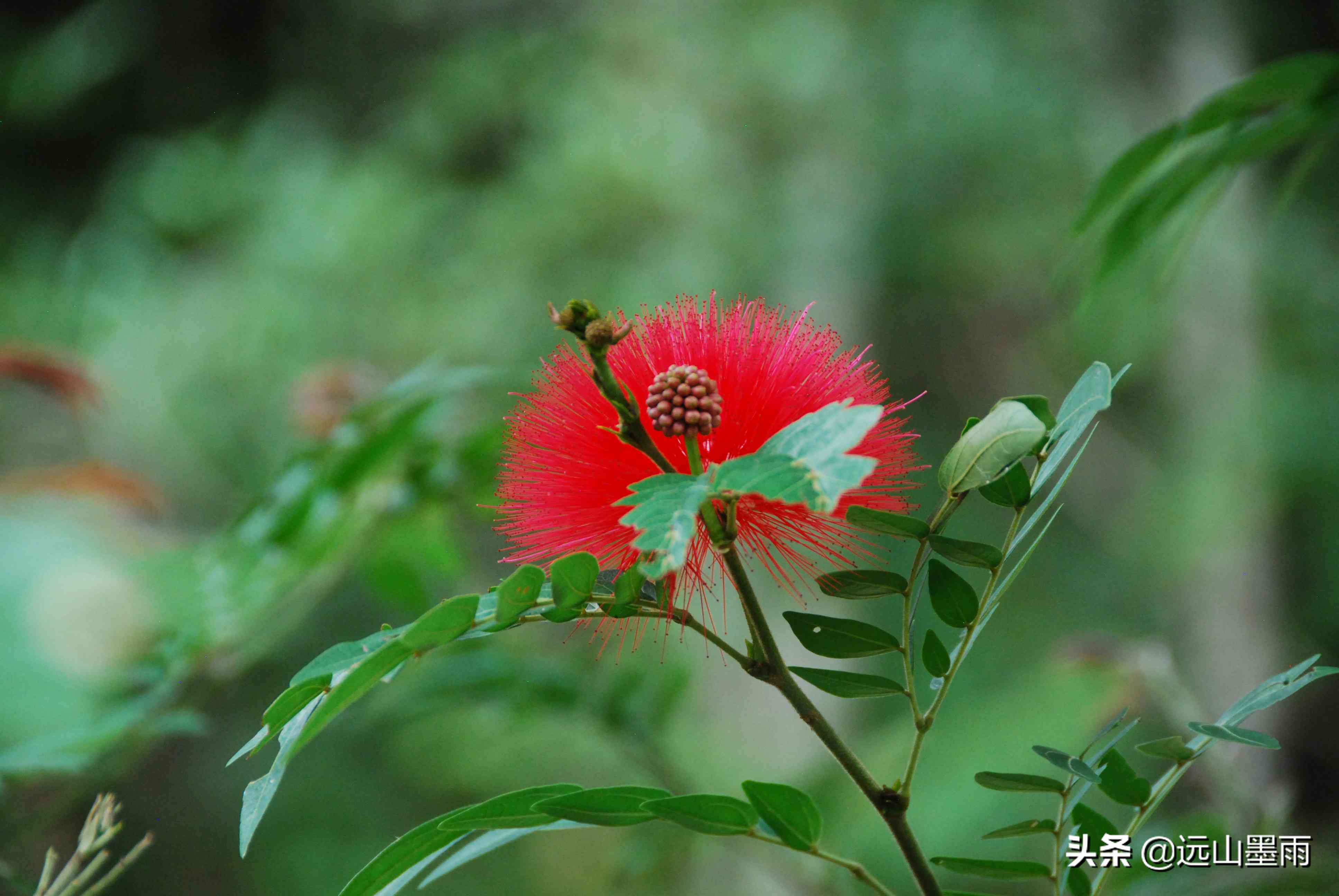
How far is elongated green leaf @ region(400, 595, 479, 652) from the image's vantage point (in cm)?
24

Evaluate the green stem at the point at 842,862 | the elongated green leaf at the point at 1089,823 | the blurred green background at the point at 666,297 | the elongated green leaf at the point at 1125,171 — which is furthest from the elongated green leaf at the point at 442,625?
the blurred green background at the point at 666,297

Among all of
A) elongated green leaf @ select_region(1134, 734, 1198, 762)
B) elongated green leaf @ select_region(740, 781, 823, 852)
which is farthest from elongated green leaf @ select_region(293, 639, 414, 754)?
elongated green leaf @ select_region(1134, 734, 1198, 762)

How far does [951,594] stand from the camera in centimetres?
30

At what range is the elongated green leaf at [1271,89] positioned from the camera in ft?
1.41

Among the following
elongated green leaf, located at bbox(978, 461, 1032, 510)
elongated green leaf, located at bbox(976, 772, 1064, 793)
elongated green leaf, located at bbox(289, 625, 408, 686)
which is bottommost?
elongated green leaf, located at bbox(976, 772, 1064, 793)

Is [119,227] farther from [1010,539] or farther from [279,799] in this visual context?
[1010,539]

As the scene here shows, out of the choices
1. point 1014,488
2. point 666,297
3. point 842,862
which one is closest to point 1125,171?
point 1014,488

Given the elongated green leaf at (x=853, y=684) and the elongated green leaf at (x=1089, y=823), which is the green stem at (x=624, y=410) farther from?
the elongated green leaf at (x=1089, y=823)

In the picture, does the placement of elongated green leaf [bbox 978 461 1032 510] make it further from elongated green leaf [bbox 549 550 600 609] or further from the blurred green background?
the blurred green background

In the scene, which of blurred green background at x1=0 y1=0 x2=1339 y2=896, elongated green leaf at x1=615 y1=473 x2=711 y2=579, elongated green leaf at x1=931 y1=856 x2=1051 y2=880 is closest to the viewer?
elongated green leaf at x1=615 y1=473 x2=711 y2=579

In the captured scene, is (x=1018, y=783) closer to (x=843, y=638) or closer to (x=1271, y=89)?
(x=843, y=638)

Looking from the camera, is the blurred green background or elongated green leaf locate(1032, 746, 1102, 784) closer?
elongated green leaf locate(1032, 746, 1102, 784)

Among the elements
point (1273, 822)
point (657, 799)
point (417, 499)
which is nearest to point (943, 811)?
point (1273, 822)

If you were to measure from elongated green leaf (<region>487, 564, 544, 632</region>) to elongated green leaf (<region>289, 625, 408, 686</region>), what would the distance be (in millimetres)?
24
